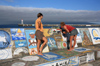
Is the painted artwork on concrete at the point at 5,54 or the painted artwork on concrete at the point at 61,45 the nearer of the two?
the painted artwork on concrete at the point at 5,54

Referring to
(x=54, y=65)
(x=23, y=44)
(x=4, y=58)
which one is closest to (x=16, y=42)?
(x=23, y=44)

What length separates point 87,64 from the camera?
4.25 m

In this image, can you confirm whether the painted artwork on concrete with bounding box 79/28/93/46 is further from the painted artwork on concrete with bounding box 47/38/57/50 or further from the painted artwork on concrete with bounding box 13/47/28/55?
the painted artwork on concrete with bounding box 13/47/28/55

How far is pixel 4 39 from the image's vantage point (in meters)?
3.92

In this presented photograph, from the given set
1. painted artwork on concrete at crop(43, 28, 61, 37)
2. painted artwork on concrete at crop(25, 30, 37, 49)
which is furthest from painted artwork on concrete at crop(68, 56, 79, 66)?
painted artwork on concrete at crop(43, 28, 61, 37)

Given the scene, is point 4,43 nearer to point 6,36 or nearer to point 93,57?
point 6,36

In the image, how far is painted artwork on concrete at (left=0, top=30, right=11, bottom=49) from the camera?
12.5 feet

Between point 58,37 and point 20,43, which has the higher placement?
point 58,37

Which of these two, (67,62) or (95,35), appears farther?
(95,35)

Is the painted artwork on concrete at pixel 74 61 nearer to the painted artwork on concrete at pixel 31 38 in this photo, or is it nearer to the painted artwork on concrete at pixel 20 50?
the painted artwork on concrete at pixel 31 38

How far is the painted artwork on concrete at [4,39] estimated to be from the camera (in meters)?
3.82

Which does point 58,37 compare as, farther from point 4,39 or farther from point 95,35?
point 95,35

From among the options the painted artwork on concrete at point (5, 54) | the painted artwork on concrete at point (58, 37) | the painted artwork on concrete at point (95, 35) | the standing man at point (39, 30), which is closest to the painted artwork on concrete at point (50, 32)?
the painted artwork on concrete at point (58, 37)

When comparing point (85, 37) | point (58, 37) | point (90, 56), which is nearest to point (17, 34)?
point (58, 37)
